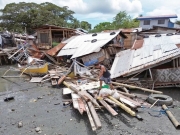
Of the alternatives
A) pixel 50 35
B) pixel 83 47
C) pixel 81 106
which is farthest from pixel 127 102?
pixel 50 35

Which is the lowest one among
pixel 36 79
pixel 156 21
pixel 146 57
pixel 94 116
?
pixel 94 116

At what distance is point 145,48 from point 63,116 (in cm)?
919

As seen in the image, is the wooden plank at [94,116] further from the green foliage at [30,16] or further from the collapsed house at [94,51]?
the green foliage at [30,16]

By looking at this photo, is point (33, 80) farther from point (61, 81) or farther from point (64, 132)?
point (64, 132)

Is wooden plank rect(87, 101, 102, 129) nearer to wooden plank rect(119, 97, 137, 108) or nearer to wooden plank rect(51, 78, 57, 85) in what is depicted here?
wooden plank rect(119, 97, 137, 108)

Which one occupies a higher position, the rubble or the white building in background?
the white building in background

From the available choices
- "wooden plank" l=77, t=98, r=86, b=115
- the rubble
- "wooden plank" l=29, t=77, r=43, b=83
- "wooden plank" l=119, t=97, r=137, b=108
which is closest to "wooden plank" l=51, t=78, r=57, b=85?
the rubble

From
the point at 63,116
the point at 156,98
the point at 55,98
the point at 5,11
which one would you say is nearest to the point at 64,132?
the point at 63,116

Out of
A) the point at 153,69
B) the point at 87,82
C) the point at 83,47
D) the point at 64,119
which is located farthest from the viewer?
the point at 83,47

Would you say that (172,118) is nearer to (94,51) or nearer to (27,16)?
(94,51)

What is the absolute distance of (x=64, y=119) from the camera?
868 centimetres

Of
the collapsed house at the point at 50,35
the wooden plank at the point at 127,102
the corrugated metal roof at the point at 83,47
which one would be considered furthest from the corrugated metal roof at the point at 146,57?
the collapsed house at the point at 50,35

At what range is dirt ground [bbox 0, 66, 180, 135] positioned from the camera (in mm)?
7562

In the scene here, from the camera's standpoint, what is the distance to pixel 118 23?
4438 cm
